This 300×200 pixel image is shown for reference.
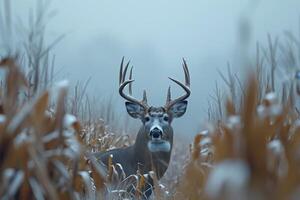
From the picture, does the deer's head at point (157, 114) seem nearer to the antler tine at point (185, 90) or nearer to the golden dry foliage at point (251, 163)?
the antler tine at point (185, 90)

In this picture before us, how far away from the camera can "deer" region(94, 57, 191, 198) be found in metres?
8.34

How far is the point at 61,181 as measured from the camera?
9.48 feet

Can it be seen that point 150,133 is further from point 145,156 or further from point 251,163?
point 251,163

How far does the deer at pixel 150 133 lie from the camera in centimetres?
834

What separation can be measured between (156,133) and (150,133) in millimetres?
71

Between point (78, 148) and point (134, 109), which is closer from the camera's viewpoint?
point (78, 148)

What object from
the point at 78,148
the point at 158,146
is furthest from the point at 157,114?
the point at 78,148

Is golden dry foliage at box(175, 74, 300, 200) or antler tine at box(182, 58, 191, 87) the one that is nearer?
golden dry foliage at box(175, 74, 300, 200)

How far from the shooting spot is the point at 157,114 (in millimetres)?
8727

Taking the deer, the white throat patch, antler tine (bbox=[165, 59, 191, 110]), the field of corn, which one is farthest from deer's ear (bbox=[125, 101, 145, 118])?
the field of corn

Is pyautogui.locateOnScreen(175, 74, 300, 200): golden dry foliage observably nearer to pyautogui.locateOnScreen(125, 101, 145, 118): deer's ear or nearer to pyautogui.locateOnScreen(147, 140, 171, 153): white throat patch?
pyautogui.locateOnScreen(147, 140, 171, 153): white throat patch

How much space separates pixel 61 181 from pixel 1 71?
569mm

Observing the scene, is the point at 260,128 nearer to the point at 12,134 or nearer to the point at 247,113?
the point at 247,113

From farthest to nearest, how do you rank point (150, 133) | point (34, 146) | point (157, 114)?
point (157, 114)
point (150, 133)
point (34, 146)
